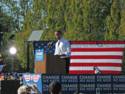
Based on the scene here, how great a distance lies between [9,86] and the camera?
13602mm

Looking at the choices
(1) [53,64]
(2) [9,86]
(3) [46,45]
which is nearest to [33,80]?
(1) [53,64]

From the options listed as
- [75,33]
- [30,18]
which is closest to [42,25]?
[30,18]

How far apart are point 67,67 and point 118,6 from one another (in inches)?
1121

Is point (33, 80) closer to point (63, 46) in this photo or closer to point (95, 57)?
point (63, 46)

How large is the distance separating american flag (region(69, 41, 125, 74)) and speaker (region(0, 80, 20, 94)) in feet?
4.22

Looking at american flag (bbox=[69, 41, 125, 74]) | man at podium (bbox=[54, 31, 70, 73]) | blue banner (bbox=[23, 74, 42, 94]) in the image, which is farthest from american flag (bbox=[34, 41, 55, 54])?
blue banner (bbox=[23, 74, 42, 94])

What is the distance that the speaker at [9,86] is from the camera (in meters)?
13.5

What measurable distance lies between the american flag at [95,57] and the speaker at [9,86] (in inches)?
50.6

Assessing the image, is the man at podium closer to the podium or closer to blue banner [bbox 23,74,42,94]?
the podium

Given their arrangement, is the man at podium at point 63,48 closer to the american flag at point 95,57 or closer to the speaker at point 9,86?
the american flag at point 95,57

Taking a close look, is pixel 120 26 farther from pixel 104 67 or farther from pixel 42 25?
pixel 104 67

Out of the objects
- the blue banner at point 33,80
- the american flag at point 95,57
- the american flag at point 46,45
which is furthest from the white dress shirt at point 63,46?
the american flag at point 46,45

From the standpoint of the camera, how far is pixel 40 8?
47469mm

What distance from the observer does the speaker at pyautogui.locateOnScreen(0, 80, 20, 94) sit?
13.5 meters
